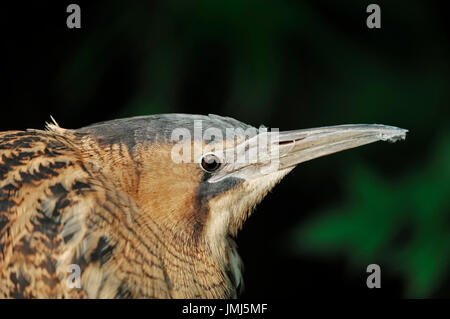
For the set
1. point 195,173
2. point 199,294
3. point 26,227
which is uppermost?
point 195,173

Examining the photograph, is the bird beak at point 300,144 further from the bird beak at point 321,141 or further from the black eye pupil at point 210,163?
the black eye pupil at point 210,163

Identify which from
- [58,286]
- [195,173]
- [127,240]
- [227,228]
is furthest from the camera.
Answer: [227,228]

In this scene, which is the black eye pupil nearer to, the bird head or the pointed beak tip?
the bird head

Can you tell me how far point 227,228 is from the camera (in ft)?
7.82

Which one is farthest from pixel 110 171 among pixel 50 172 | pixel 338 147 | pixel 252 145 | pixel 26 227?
pixel 338 147

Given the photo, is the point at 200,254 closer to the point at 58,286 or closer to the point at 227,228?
the point at 227,228

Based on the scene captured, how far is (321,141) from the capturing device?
2.29m

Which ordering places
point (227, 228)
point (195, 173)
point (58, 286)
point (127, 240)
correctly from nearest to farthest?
point (58, 286), point (127, 240), point (195, 173), point (227, 228)

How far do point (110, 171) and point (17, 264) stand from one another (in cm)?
45

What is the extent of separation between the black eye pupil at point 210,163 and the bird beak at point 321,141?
257 mm

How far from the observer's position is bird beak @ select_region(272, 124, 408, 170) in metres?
2.29

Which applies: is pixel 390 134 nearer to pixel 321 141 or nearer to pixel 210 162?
pixel 321 141

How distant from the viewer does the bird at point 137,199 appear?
188 cm

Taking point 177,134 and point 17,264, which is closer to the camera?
point 17,264
